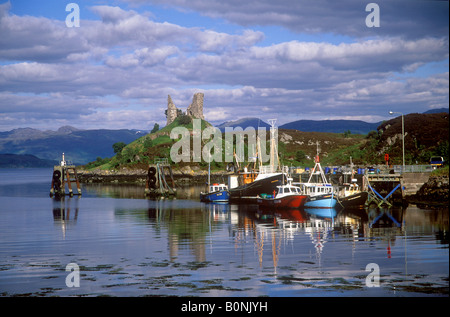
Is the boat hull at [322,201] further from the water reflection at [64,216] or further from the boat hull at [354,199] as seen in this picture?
the water reflection at [64,216]

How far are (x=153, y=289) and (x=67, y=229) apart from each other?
31.7 m

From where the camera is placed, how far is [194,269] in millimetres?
28859

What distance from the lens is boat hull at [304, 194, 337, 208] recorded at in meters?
67.2

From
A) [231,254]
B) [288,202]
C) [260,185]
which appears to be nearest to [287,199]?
[288,202]

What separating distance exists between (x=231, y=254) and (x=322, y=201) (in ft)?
118

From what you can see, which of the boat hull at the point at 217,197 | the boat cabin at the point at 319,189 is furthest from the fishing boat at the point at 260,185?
the boat cabin at the point at 319,189

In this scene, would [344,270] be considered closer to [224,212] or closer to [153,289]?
[153,289]

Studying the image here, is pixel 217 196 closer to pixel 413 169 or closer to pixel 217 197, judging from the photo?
pixel 217 197

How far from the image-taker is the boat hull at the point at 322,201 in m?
67.2

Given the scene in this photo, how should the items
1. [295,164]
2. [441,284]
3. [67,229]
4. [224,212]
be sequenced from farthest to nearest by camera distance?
[295,164]
[224,212]
[67,229]
[441,284]

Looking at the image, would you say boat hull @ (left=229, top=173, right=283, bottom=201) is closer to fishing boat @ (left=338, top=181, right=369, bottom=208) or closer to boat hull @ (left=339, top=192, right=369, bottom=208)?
fishing boat @ (left=338, top=181, right=369, bottom=208)

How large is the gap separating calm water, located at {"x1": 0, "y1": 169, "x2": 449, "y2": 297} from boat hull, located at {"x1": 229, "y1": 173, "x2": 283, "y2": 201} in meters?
23.9

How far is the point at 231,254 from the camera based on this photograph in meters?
34.5
